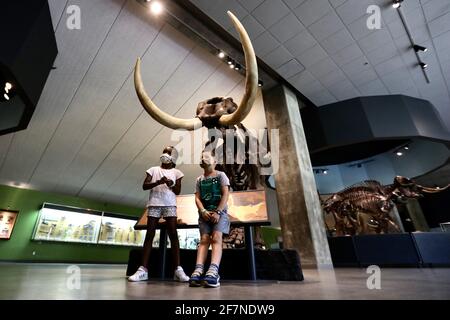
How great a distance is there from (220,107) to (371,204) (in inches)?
178

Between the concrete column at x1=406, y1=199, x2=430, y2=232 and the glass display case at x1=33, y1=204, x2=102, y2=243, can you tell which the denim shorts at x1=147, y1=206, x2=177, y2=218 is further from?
the concrete column at x1=406, y1=199, x2=430, y2=232

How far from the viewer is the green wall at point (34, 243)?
7.59 m

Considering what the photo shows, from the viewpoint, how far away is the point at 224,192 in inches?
77.7

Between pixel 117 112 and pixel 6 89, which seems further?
pixel 117 112

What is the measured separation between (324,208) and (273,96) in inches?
129

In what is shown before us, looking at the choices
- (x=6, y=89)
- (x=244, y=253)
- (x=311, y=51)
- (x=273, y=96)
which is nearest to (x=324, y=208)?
(x=273, y=96)

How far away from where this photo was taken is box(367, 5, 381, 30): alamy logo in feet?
14.5

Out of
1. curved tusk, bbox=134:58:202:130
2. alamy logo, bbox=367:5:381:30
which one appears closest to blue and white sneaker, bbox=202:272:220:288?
curved tusk, bbox=134:58:202:130

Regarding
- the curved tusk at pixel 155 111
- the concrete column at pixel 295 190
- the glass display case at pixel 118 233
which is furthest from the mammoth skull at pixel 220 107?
the glass display case at pixel 118 233

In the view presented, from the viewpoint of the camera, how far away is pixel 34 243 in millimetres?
7914

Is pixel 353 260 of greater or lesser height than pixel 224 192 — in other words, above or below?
below

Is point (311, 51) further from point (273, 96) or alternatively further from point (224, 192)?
point (224, 192)

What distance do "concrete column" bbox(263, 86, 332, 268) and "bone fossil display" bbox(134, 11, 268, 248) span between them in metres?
1.95
